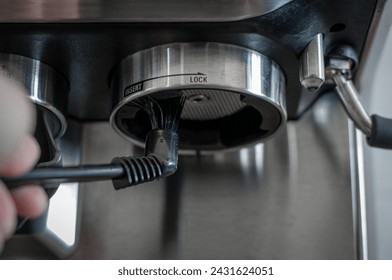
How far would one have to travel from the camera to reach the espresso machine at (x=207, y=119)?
0.37 m

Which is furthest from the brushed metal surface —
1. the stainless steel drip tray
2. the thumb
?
the thumb

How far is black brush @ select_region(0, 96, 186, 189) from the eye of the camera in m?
0.32

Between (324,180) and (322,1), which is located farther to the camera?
(324,180)

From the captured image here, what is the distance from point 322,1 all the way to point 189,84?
0.09 metres

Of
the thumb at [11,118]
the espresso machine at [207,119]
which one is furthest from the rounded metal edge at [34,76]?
the thumb at [11,118]

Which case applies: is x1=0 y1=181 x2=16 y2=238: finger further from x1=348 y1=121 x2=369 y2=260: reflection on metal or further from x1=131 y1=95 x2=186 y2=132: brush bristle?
x1=348 y1=121 x2=369 y2=260: reflection on metal

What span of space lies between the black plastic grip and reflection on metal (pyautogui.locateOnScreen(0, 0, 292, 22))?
0.11 metres

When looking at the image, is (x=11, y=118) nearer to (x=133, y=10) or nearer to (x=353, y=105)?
(x=133, y=10)

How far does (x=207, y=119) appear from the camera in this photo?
18.0 inches

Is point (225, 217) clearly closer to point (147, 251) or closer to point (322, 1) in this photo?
point (147, 251)

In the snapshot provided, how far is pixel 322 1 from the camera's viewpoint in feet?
1.20

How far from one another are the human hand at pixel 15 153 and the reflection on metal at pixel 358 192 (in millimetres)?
225

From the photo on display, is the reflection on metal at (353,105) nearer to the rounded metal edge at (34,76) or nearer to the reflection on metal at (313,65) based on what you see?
the reflection on metal at (313,65)
